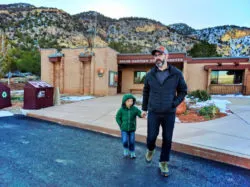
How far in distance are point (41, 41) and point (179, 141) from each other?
4332 centimetres

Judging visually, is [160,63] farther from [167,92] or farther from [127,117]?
[127,117]

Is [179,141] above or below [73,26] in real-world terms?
below

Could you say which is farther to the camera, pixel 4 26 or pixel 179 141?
pixel 4 26

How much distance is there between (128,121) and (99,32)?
53.9 metres

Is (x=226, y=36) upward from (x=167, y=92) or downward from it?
upward

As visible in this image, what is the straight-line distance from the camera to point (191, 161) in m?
3.44

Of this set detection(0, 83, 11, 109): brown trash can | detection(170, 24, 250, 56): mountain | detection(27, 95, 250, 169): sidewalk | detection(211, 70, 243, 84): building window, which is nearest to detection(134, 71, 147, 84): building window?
detection(211, 70, 243, 84): building window

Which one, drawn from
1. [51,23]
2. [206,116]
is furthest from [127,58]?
[51,23]

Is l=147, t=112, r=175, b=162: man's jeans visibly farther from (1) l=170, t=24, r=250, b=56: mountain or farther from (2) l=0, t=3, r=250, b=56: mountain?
(1) l=170, t=24, r=250, b=56: mountain

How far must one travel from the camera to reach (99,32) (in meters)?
53.8

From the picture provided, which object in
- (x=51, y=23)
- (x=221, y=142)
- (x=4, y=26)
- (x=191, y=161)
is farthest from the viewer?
(x=51, y=23)

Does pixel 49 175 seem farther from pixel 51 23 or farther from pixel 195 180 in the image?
pixel 51 23

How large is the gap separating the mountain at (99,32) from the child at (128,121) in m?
39.0

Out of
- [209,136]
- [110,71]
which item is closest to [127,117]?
[209,136]
